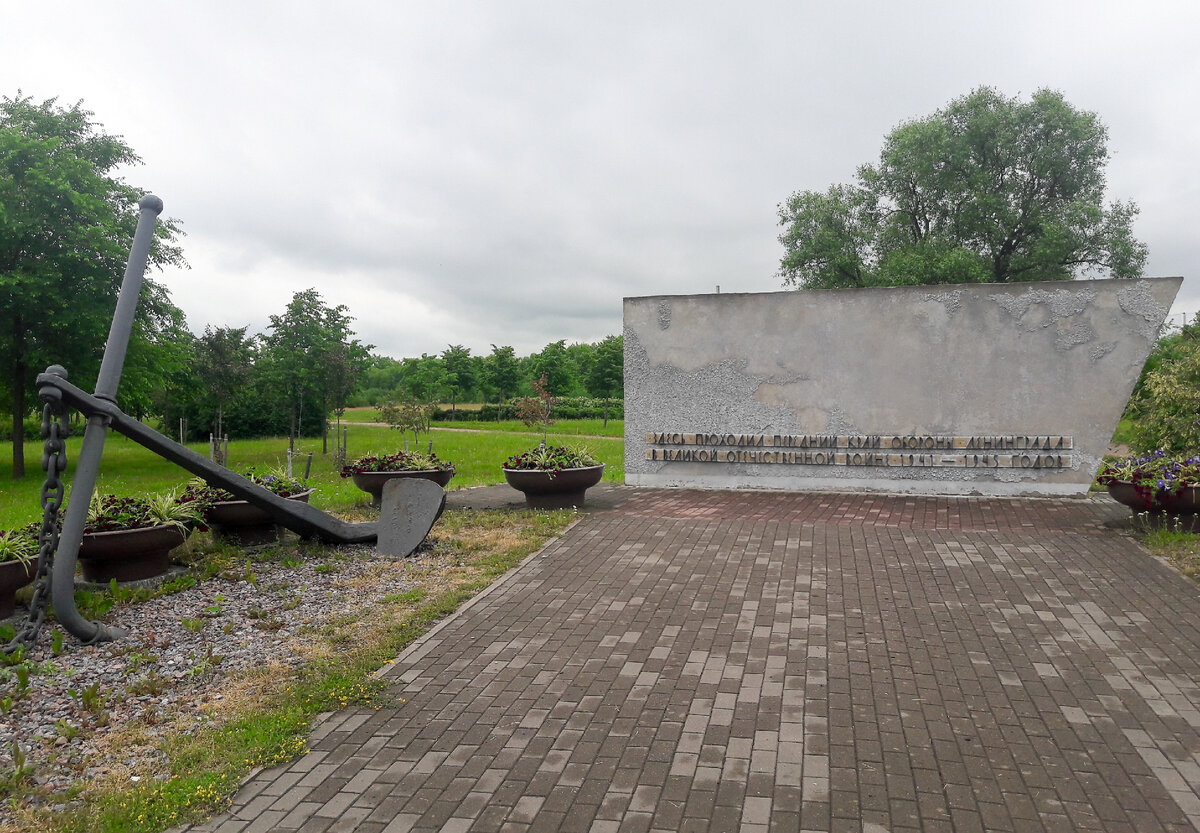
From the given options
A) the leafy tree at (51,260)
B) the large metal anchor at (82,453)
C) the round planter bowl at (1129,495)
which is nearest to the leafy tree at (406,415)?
the leafy tree at (51,260)

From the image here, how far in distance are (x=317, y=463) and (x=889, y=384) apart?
54.4ft

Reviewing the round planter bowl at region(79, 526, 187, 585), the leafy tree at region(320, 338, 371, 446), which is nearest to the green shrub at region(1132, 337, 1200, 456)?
the round planter bowl at region(79, 526, 187, 585)

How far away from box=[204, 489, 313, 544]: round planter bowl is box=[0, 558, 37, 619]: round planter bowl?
2.24m

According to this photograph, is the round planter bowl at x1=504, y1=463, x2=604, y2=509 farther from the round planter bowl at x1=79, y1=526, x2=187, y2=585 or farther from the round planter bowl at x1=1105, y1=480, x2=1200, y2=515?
the round planter bowl at x1=1105, y1=480, x2=1200, y2=515

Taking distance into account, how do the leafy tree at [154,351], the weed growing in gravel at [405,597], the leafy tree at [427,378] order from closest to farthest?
the weed growing in gravel at [405,597], the leafy tree at [154,351], the leafy tree at [427,378]

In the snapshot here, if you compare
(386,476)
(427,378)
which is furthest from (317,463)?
(427,378)

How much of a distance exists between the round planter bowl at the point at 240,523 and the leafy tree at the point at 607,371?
98.5 ft

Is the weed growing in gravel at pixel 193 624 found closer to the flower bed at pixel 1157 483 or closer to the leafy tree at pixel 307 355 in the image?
the flower bed at pixel 1157 483

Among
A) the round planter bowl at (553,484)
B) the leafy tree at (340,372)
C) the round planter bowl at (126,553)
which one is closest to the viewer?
the round planter bowl at (126,553)

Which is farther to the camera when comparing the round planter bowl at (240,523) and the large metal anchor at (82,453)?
the round planter bowl at (240,523)

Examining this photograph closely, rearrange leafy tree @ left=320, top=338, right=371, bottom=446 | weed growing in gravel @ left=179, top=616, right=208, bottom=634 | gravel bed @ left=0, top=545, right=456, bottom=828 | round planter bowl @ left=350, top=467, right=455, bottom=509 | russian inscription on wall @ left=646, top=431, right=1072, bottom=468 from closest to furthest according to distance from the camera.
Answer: gravel bed @ left=0, top=545, right=456, bottom=828 → weed growing in gravel @ left=179, top=616, right=208, bottom=634 → round planter bowl @ left=350, top=467, right=455, bottom=509 → russian inscription on wall @ left=646, top=431, right=1072, bottom=468 → leafy tree @ left=320, top=338, right=371, bottom=446

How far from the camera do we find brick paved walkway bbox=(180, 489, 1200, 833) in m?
3.20

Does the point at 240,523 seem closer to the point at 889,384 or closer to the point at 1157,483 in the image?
the point at 889,384

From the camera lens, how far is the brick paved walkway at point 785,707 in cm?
320
